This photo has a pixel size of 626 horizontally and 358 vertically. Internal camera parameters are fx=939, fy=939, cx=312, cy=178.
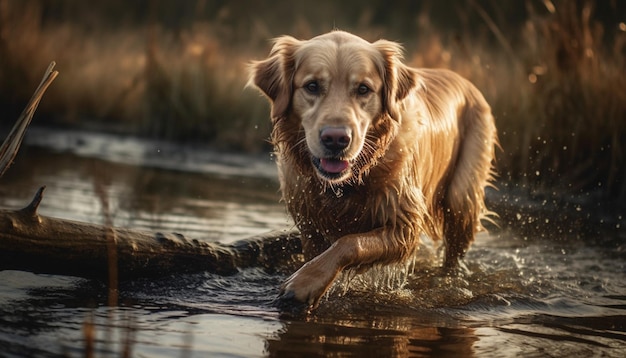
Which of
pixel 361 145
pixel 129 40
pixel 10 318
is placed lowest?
pixel 10 318

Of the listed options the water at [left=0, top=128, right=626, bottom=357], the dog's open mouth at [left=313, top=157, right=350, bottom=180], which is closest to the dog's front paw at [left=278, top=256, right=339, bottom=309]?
the water at [left=0, top=128, right=626, bottom=357]

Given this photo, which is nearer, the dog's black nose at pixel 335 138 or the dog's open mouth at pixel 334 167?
the dog's black nose at pixel 335 138

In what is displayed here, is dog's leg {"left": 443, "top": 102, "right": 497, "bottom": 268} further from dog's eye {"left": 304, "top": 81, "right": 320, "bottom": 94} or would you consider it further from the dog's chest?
dog's eye {"left": 304, "top": 81, "right": 320, "bottom": 94}

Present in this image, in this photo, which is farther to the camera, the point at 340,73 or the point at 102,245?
the point at 340,73

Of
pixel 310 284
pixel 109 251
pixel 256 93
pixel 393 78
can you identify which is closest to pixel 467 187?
pixel 393 78

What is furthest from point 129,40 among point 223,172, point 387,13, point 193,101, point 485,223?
point 387,13

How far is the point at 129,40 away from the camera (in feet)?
52.5

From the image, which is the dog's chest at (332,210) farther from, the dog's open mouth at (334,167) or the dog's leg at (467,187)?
the dog's leg at (467,187)

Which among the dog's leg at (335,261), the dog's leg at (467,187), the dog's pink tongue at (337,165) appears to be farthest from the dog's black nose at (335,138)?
the dog's leg at (467,187)

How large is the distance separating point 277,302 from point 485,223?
4488 mm

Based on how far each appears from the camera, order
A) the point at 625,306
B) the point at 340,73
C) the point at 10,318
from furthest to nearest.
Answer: the point at 625,306, the point at 340,73, the point at 10,318

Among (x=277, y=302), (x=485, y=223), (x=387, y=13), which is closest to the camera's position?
(x=277, y=302)

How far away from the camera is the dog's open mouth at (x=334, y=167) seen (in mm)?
5004

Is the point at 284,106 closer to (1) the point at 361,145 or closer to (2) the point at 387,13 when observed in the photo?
(1) the point at 361,145
